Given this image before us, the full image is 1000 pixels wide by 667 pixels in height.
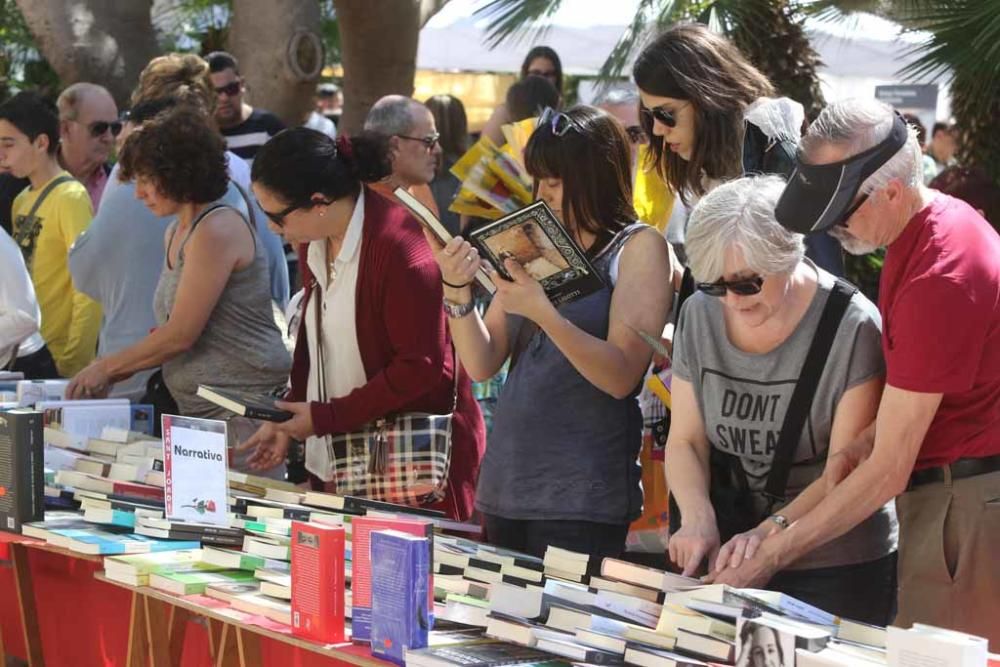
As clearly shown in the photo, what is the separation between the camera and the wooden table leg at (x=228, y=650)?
2.89 metres

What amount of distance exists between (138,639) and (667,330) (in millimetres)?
1334

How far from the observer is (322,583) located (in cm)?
249

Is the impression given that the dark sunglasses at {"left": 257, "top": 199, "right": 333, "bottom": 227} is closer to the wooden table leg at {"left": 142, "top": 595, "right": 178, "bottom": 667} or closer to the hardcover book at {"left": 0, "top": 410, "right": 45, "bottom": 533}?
the hardcover book at {"left": 0, "top": 410, "right": 45, "bottom": 533}

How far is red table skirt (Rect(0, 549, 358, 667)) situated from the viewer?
3418 millimetres

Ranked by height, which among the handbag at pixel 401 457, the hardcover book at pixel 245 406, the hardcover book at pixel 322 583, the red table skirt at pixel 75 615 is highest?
the hardcover book at pixel 245 406

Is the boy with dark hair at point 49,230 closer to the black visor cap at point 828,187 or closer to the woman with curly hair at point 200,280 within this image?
the woman with curly hair at point 200,280

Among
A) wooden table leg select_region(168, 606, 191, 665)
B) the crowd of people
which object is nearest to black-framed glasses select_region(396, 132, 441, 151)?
the crowd of people

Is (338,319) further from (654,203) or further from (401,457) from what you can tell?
(654,203)

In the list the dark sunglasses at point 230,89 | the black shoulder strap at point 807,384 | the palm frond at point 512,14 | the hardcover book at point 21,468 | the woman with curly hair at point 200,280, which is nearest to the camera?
the black shoulder strap at point 807,384

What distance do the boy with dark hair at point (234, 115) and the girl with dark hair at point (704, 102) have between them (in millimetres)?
3194

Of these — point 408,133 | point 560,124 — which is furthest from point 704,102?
point 408,133

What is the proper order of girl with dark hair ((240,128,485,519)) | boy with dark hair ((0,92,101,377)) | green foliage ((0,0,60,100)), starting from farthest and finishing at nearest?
green foliage ((0,0,60,100)) < boy with dark hair ((0,92,101,377)) < girl with dark hair ((240,128,485,519))

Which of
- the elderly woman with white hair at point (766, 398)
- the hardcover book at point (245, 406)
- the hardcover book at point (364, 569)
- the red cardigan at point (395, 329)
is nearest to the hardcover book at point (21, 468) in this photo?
the hardcover book at point (245, 406)

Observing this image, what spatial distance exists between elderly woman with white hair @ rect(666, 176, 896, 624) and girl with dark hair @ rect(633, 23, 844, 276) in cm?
46
